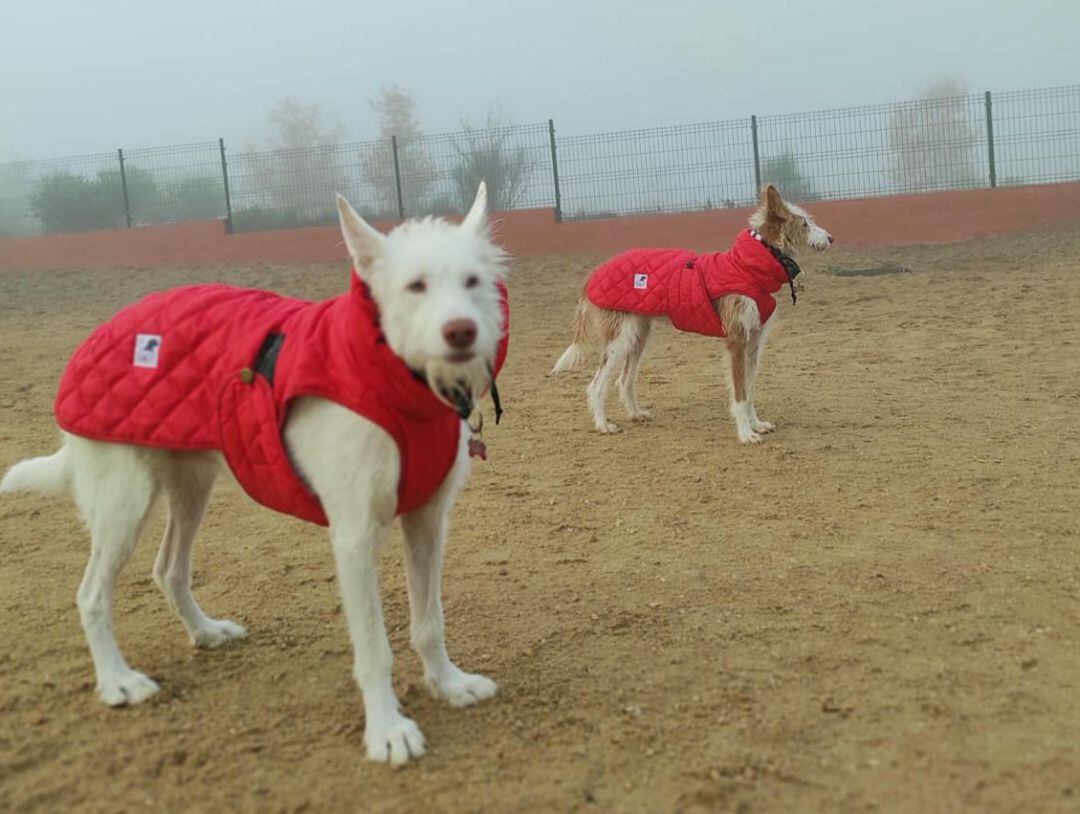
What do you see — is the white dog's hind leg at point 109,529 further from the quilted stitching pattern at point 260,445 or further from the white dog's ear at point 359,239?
the white dog's ear at point 359,239

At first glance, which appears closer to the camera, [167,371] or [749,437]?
[167,371]

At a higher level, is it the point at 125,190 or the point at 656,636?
the point at 125,190

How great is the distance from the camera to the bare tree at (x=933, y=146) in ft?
58.6

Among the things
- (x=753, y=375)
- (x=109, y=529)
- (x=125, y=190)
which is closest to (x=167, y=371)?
(x=109, y=529)

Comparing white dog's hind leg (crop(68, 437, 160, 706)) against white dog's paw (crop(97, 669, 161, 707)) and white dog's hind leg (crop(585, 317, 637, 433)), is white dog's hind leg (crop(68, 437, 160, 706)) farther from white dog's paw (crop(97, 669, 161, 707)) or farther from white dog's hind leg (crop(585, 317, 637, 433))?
white dog's hind leg (crop(585, 317, 637, 433))

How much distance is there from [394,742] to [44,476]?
1.64 meters

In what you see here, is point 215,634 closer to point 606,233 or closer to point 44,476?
point 44,476

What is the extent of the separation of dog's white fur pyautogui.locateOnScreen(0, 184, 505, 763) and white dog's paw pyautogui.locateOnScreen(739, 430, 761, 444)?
3.97m

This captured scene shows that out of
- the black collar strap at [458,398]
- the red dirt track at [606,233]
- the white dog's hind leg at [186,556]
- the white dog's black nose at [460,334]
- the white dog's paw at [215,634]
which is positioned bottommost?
the white dog's paw at [215,634]

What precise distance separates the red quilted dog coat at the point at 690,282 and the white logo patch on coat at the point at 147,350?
4844 mm

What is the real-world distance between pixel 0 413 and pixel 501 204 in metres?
12.8

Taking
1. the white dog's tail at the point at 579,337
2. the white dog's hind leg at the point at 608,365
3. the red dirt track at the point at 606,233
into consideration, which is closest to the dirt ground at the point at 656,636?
the white dog's hind leg at the point at 608,365

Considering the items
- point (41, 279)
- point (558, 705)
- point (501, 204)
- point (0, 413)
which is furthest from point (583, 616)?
point (41, 279)

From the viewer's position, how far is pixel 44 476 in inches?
139
